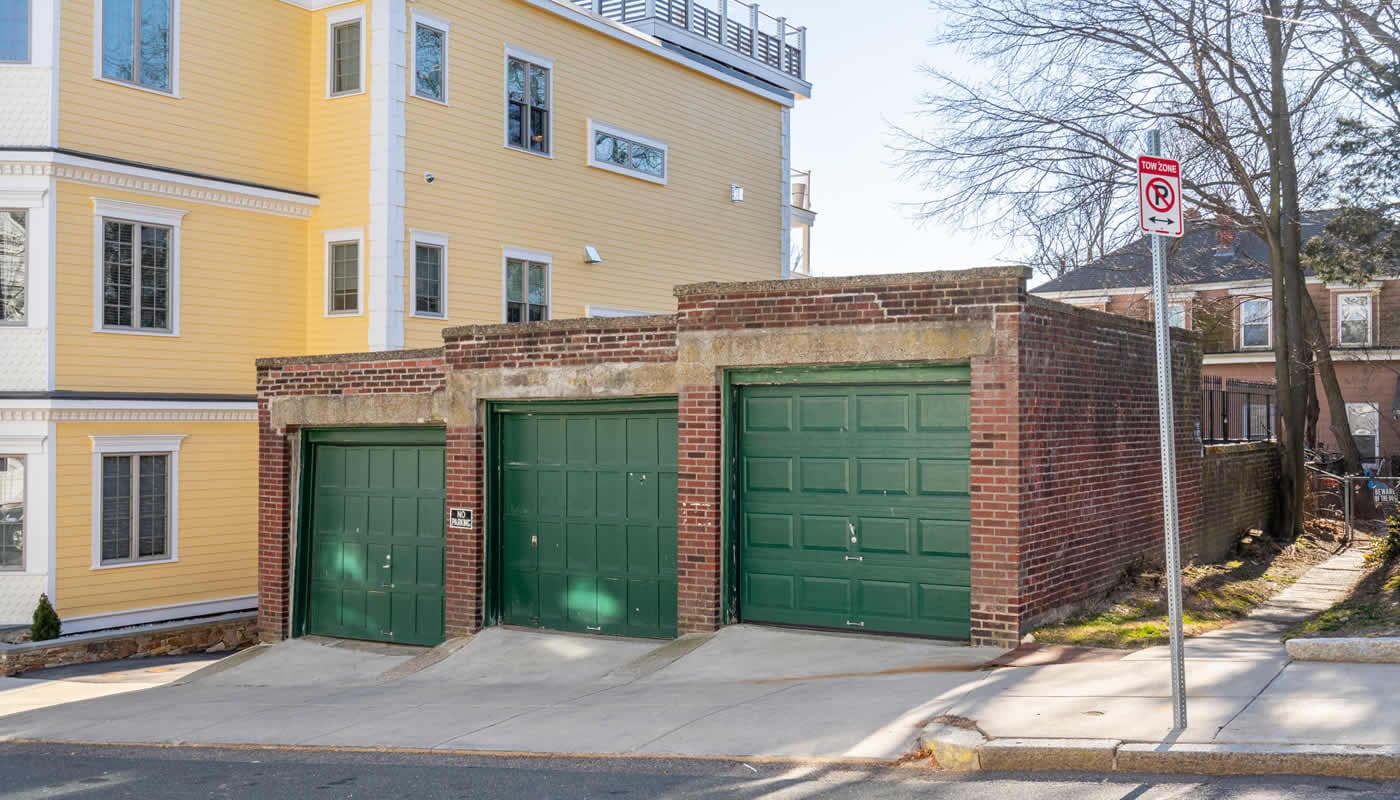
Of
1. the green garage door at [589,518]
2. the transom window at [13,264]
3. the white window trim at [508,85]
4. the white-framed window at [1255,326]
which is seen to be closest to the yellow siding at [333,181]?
the white window trim at [508,85]

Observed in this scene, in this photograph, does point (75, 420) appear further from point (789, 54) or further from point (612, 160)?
point (789, 54)

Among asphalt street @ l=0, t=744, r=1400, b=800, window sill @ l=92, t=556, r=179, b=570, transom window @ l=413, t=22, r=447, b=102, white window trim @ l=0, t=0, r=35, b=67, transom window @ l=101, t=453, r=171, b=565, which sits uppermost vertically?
transom window @ l=413, t=22, r=447, b=102

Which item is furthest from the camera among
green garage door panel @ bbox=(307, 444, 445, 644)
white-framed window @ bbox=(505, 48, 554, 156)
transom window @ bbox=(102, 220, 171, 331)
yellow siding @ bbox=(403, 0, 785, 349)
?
white-framed window @ bbox=(505, 48, 554, 156)

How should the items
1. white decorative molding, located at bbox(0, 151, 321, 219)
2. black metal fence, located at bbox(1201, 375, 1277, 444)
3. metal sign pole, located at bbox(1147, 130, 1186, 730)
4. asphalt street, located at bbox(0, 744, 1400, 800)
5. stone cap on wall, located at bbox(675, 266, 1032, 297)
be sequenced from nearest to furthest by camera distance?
1. asphalt street, located at bbox(0, 744, 1400, 800)
2. metal sign pole, located at bbox(1147, 130, 1186, 730)
3. stone cap on wall, located at bbox(675, 266, 1032, 297)
4. white decorative molding, located at bbox(0, 151, 321, 219)
5. black metal fence, located at bbox(1201, 375, 1277, 444)

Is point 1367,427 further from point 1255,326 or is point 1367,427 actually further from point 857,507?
Answer: point 857,507

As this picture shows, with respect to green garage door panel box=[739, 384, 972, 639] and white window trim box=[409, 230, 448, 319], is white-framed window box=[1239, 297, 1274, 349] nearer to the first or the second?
white window trim box=[409, 230, 448, 319]

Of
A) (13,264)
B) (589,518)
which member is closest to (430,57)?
(13,264)

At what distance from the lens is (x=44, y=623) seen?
17359mm

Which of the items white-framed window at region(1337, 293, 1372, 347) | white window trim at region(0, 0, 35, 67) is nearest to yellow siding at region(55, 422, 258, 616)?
white window trim at region(0, 0, 35, 67)

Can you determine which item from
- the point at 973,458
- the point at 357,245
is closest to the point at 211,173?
the point at 357,245

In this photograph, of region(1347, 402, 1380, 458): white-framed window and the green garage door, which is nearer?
the green garage door

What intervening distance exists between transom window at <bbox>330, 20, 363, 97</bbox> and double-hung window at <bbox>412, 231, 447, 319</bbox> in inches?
107

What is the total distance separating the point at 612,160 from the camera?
24.9m

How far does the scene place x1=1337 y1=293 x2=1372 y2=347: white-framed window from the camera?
120ft
